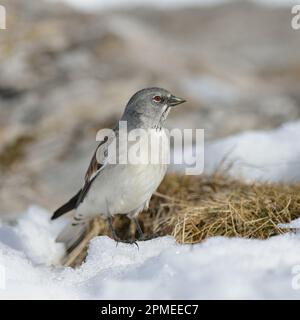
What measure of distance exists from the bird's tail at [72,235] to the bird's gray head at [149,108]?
1074 millimetres

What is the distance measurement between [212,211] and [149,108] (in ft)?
3.60

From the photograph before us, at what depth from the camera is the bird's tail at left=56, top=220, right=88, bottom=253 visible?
6539mm

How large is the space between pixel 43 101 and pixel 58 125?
0.74m

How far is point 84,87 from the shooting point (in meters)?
12.1

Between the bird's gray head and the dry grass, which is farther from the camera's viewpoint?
the bird's gray head

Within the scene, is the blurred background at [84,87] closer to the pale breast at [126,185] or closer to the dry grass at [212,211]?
the dry grass at [212,211]

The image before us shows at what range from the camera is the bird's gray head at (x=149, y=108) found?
5988 millimetres

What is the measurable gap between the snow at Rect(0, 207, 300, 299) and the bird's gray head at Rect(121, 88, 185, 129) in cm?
121

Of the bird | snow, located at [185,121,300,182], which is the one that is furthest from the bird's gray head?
snow, located at [185,121,300,182]

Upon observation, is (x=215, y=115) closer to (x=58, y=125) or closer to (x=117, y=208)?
(x=58, y=125)

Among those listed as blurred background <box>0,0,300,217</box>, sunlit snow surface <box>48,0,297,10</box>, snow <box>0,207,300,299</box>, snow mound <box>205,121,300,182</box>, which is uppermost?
sunlit snow surface <box>48,0,297,10</box>

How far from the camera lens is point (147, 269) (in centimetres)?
432

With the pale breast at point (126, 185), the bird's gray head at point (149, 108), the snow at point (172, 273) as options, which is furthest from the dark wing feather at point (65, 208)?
the snow at point (172, 273)

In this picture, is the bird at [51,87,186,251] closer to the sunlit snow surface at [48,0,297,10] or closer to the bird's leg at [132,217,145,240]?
the bird's leg at [132,217,145,240]
